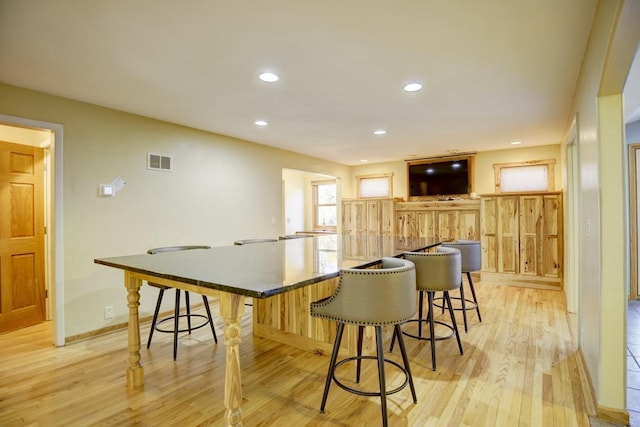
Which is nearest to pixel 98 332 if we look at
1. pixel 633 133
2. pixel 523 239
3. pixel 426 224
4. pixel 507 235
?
pixel 426 224

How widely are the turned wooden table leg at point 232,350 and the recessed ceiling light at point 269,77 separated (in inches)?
73.2

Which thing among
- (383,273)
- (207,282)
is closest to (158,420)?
(207,282)

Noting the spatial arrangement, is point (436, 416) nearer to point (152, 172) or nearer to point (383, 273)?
point (383, 273)

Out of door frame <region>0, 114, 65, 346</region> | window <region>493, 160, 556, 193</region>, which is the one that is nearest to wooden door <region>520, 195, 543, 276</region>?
window <region>493, 160, 556, 193</region>

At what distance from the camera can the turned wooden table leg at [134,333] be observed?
Answer: 2215 mm

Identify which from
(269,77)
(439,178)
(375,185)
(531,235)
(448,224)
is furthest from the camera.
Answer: (375,185)

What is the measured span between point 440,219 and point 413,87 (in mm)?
3681

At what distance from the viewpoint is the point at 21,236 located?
3615 millimetres

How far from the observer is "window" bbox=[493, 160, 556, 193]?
18.5 feet

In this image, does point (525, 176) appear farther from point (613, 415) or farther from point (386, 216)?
point (613, 415)

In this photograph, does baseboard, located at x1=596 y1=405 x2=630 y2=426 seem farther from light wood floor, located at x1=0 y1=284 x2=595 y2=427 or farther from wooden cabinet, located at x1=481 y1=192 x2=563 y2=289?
wooden cabinet, located at x1=481 y1=192 x2=563 y2=289

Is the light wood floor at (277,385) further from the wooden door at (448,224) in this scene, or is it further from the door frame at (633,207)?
the wooden door at (448,224)

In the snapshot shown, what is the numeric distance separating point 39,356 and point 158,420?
5.65 ft

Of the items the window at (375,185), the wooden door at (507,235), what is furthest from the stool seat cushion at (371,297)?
the window at (375,185)
